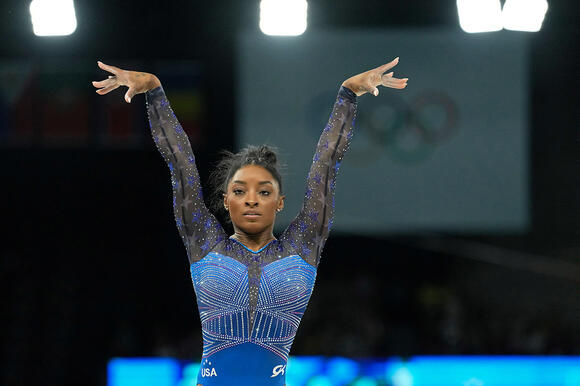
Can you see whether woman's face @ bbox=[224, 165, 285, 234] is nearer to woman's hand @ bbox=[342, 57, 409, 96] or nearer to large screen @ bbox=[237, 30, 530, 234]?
woman's hand @ bbox=[342, 57, 409, 96]

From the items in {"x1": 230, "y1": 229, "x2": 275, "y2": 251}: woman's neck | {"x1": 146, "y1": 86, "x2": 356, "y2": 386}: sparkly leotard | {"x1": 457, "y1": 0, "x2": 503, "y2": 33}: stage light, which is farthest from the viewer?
{"x1": 457, "y1": 0, "x2": 503, "y2": 33}: stage light

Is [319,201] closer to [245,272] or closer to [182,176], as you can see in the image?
[245,272]

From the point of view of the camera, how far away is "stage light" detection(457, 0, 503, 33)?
16.2 ft

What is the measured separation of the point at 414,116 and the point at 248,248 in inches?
193

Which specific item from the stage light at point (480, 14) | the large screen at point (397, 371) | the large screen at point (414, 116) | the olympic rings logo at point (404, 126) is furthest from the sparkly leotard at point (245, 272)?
the olympic rings logo at point (404, 126)

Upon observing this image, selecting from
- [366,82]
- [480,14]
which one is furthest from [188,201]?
[480,14]

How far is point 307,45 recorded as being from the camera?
24.3ft

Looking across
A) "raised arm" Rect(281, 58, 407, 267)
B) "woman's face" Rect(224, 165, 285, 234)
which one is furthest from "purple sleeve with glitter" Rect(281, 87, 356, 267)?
"woman's face" Rect(224, 165, 285, 234)

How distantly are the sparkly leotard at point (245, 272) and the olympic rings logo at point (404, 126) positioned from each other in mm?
4577

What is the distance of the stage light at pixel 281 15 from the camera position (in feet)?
15.7

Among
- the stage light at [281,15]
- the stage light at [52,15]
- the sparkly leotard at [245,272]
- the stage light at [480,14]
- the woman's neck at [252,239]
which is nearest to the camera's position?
the sparkly leotard at [245,272]

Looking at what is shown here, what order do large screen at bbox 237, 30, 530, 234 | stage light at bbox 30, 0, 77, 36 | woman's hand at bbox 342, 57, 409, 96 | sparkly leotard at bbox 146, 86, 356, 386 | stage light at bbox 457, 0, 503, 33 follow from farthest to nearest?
1. large screen at bbox 237, 30, 530, 234
2. stage light at bbox 457, 0, 503, 33
3. stage light at bbox 30, 0, 77, 36
4. woman's hand at bbox 342, 57, 409, 96
5. sparkly leotard at bbox 146, 86, 356, 386

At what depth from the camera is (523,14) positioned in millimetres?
4879

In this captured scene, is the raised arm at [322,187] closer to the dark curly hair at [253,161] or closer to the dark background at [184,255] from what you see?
the dark curly hair at [253,161]
